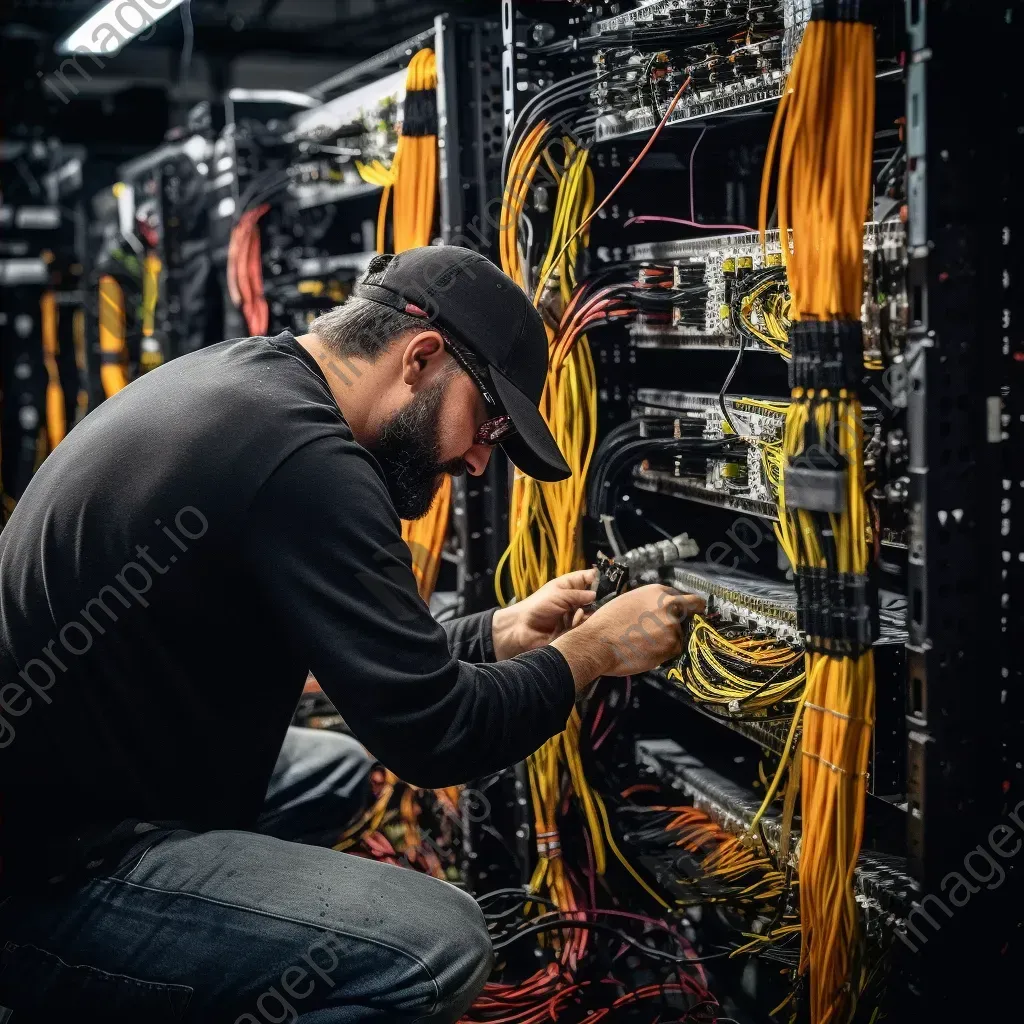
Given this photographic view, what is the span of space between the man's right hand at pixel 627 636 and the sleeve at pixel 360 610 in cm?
24

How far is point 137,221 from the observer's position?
5.24 meters

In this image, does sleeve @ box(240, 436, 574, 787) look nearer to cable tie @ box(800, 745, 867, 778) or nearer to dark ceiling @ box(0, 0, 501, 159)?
cable tie @ box(800, 745, 867, 778)

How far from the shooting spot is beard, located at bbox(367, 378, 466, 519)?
183 cm

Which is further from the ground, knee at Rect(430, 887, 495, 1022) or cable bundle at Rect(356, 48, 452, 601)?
cable bundle at Rect(356, 48, 452, 601)

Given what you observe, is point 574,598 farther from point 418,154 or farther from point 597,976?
point 418,154

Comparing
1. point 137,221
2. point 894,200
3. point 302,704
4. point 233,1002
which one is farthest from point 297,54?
point 233,1002

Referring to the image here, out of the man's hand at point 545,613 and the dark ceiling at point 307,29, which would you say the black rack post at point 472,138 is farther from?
the dark ceiling at point 307,29

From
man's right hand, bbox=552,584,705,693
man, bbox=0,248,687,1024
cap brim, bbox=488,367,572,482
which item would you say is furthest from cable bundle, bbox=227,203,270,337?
man's right hand, bbox=552,584,705,693

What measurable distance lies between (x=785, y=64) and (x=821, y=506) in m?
0.69

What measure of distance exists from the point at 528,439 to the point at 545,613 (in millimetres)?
439

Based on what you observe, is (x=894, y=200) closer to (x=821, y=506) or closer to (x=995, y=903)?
(x=821, y=506)

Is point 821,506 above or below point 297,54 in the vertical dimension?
below

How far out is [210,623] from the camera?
5.62 ft

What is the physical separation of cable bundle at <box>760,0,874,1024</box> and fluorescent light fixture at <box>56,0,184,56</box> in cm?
265
